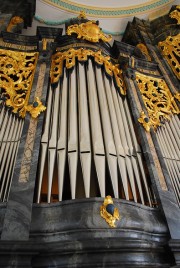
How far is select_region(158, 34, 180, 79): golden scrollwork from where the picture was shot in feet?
17.8

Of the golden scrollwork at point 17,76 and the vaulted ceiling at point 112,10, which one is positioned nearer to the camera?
the golden scrollwork at point 17,76

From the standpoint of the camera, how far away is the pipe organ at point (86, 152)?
2277mm

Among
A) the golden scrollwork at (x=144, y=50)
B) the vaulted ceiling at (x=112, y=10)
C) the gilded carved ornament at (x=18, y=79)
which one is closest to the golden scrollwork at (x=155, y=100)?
the golden scrollwork at (x=144, y=50)

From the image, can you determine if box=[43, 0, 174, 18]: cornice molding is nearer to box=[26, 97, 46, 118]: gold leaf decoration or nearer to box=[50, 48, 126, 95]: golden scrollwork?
box=[50, 48, 126, 95]: golden scrollwork

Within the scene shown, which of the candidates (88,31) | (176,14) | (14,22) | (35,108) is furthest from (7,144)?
(176,14)

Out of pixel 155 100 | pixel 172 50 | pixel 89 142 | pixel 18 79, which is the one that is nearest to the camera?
pixel 89 142

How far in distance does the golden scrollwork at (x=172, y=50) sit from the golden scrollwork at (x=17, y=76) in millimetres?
2695

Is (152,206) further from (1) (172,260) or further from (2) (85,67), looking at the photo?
(2) (85,67)

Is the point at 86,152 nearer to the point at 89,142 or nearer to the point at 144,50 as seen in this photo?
the point at 89,142

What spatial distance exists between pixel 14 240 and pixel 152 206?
58.0 inches

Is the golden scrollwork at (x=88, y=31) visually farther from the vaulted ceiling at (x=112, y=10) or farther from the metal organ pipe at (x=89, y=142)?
the vaulted ceiling at (x=112, y=10)

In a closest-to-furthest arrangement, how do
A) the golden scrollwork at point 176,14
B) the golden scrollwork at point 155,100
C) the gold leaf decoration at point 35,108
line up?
the gold leaf decoration at point 35,108
the golden scrollwork at point 155,100
the golden scrollwork at point 176,14

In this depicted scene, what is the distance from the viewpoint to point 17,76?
420 centimetres

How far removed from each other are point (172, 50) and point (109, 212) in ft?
14.3
